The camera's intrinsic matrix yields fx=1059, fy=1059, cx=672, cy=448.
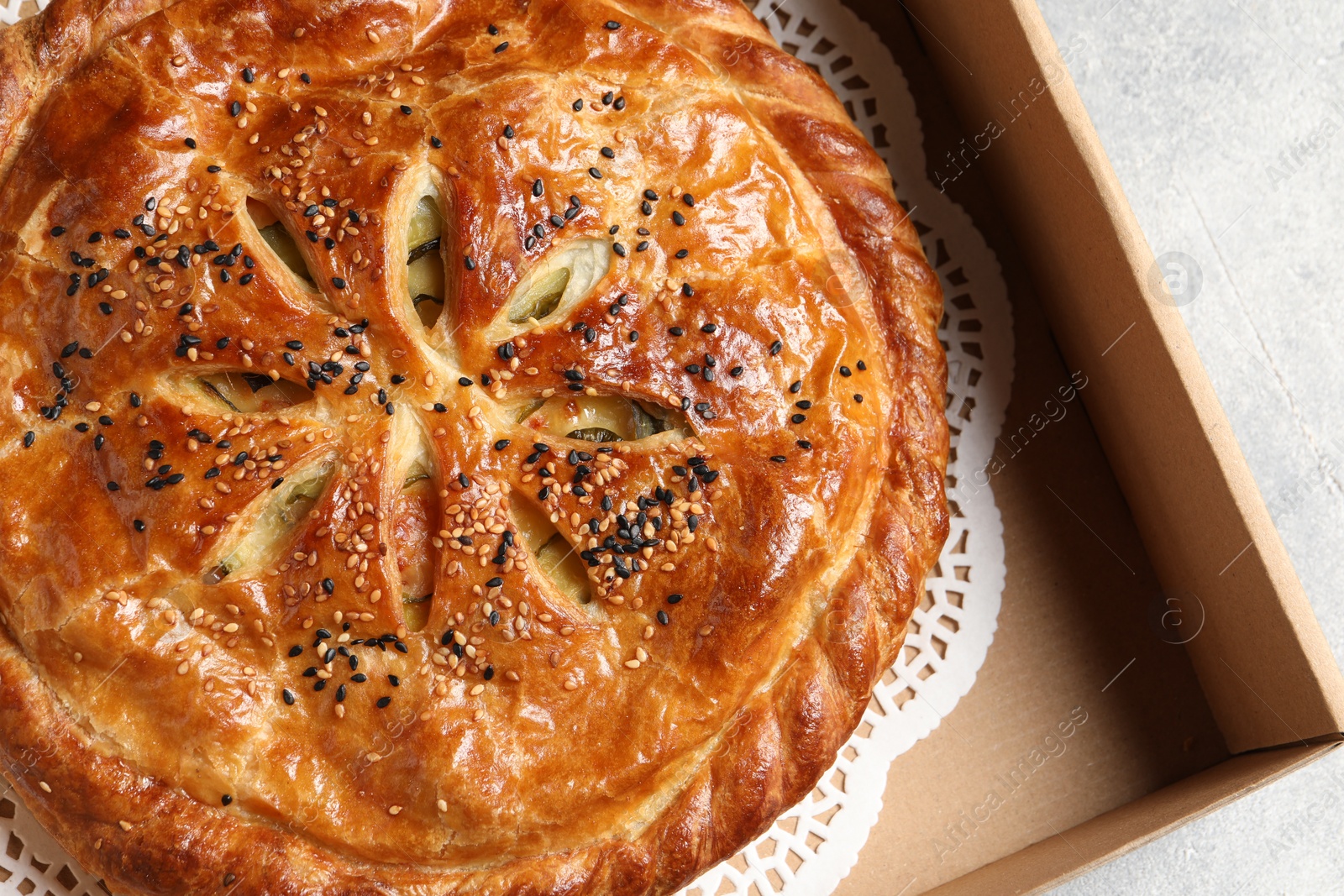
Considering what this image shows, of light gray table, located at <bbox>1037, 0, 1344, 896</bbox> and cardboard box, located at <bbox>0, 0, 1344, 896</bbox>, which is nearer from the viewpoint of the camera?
cardboard box, located at <bbox>0, 0, 1344, 896</bbox>

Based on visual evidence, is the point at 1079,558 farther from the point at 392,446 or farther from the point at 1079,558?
the point at 392,446

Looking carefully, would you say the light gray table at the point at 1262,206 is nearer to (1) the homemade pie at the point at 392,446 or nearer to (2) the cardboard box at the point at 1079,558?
(2) the cardboard box at the point at 1079,558

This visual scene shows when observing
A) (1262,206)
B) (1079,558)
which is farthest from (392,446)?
(1262,206)

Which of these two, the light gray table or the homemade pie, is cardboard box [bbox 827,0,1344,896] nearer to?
the light gray table

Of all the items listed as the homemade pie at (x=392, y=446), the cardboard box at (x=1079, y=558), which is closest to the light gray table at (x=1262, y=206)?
the cardboard box at (x=1079, y=558)

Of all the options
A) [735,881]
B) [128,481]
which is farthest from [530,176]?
[735,881]

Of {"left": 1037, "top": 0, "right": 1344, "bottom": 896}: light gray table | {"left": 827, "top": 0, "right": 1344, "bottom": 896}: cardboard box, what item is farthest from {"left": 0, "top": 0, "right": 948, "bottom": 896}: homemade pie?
{"left": 1037, "top": 0, "right": 1344, "bottom": 896}: light gray table

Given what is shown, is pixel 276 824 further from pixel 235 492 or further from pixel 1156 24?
pixel 1156 24
